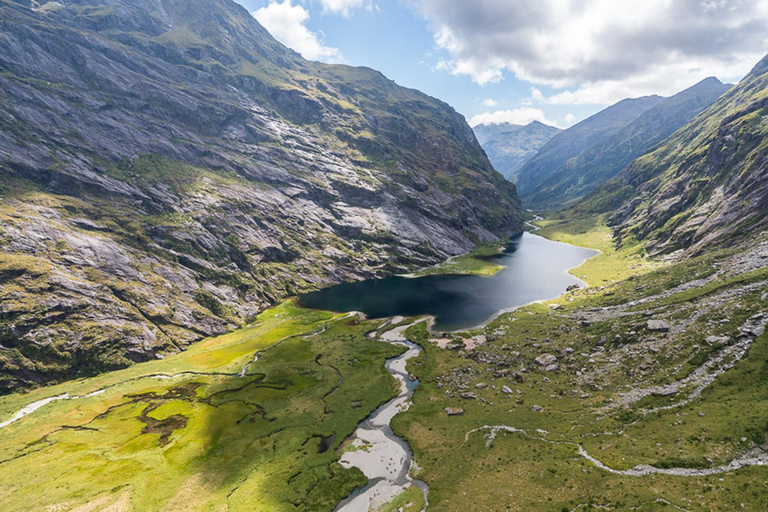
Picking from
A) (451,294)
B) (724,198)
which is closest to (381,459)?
(451,294)

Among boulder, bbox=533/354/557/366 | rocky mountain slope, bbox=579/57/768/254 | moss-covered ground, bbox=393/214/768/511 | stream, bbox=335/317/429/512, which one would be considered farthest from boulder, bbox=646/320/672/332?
rocky mountain slope, bbox=579/57/768/254

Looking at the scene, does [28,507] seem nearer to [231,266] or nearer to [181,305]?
[181,305]

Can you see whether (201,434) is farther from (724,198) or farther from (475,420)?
(724,198)

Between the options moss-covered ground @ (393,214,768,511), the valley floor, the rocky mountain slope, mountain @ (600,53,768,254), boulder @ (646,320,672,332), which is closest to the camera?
moss-covered ground @ (393,214,768,511)

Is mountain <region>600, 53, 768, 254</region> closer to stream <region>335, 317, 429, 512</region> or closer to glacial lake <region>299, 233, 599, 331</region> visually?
glacial lake <region>299, 233, 599, 331</region>

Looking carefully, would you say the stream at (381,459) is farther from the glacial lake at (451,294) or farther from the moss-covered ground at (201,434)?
the glacial lake at (451,294)

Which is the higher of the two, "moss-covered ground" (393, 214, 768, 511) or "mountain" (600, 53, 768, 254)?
"mountain" (600, 53, 768, 254)
